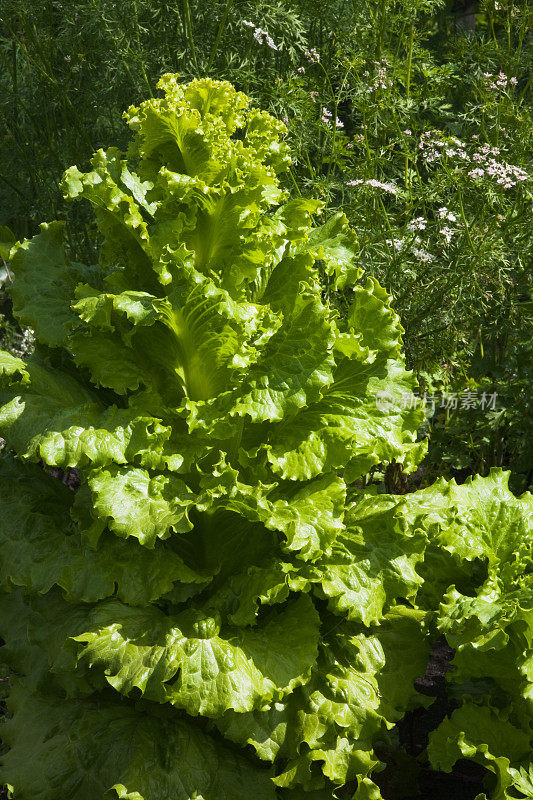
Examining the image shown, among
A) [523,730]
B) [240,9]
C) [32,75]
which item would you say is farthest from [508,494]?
[32,75]

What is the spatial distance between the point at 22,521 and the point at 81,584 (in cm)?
39

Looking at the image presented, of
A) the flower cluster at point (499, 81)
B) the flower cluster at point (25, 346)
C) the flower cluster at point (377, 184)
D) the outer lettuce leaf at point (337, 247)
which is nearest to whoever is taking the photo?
the outer lettuce leaf at point (337, 247)

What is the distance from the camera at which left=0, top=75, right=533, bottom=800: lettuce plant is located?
2.57m

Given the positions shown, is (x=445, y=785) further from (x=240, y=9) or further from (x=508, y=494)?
(x=240, y=9)

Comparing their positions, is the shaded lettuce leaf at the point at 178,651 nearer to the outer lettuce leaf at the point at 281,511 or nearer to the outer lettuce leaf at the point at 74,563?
the outer lettuce leaf at the point at 74,563

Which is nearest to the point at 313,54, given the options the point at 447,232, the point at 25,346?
the point at 447,232

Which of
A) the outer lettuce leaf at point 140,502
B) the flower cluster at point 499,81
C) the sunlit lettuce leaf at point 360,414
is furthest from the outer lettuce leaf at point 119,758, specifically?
the flower cluster at point 499,81

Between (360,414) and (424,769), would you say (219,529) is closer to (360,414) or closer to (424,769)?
(360,414)

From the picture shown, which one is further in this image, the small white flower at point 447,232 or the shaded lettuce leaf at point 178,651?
the small white flower at point 447,232

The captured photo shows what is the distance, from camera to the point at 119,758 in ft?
8.67

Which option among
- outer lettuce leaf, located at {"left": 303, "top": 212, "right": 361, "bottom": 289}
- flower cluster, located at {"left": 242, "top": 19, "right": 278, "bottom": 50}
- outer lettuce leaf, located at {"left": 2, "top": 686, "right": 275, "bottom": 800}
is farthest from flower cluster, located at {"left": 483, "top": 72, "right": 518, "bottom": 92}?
outer lettuce leaf, located at {"left": 2, "top": 686, "right": 275, "bottom": 800}

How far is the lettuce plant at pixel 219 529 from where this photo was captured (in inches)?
101

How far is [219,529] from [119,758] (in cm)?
82

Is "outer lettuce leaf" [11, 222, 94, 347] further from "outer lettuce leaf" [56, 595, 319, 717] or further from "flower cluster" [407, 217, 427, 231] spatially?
"flower cluster" [407, 217, 427, 231]
